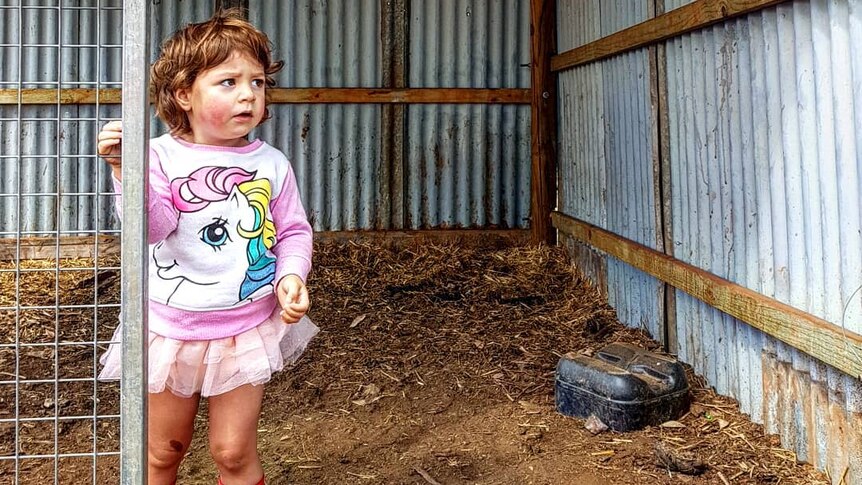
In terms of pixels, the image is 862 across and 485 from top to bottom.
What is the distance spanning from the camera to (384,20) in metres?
A: 6.20

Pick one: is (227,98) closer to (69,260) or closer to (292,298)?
(292,298)

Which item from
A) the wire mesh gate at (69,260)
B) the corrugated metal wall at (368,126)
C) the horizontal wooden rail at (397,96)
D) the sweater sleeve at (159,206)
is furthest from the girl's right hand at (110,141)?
the corrugated metal wall at (368,126)

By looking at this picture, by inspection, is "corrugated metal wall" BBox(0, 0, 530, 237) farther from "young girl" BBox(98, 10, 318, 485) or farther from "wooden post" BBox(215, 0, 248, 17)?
"young girl" BBox(98, 10, 318, 485)

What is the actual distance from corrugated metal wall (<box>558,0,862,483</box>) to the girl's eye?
1882mm

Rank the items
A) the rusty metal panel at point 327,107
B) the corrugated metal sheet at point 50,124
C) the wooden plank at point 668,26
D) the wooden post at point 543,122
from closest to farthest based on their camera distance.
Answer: the wooden plank at point 668,26
the corrugated metal sheet at point 50,124
the wooden post at point 543,122
the rusty metal panel at point 327,107

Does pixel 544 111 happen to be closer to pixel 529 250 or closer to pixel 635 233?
pixel 529 250

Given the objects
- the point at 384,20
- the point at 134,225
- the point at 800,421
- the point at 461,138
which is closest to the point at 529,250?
the point at 461,138

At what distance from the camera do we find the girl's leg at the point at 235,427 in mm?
2012

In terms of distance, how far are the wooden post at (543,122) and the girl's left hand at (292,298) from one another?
4.36 meters

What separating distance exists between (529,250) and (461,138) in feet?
3.48

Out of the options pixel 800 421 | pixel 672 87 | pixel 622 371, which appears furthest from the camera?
pixel 672 87

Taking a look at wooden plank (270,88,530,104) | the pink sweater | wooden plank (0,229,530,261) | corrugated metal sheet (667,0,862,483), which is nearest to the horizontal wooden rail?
wooden plank (270,88,530,104)

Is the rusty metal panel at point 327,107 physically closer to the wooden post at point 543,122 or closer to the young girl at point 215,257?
the wooden post at point 543,122

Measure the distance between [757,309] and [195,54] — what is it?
2.21 m
